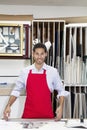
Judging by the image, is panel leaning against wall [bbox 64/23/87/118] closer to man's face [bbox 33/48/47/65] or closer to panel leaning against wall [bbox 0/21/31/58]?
panel leaning against wall [bbox 0/21/31/58]

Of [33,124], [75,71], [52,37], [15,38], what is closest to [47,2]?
[52,37]

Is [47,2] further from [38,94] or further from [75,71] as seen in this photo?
[38,94]

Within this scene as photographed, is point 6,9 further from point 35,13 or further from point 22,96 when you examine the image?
point 22,96

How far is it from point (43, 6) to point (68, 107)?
1552mm

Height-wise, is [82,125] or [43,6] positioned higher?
[43,6]

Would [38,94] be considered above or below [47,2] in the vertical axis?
below

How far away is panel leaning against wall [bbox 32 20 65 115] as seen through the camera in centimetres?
309

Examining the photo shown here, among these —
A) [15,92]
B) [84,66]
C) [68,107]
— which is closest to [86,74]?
[84,66]

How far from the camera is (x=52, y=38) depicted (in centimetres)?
318

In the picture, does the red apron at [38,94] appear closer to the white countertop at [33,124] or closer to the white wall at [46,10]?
the white countertop at [33,124]

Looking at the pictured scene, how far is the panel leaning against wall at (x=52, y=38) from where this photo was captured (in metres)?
3.09

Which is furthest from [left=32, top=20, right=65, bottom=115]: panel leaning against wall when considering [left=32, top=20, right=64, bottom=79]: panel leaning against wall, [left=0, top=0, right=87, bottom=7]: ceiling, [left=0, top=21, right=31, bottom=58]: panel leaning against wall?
[left=0, top=0, right=87, bottom=7]: ceiling

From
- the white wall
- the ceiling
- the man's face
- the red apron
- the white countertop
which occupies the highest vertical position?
the ceiling

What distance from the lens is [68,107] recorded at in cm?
307
